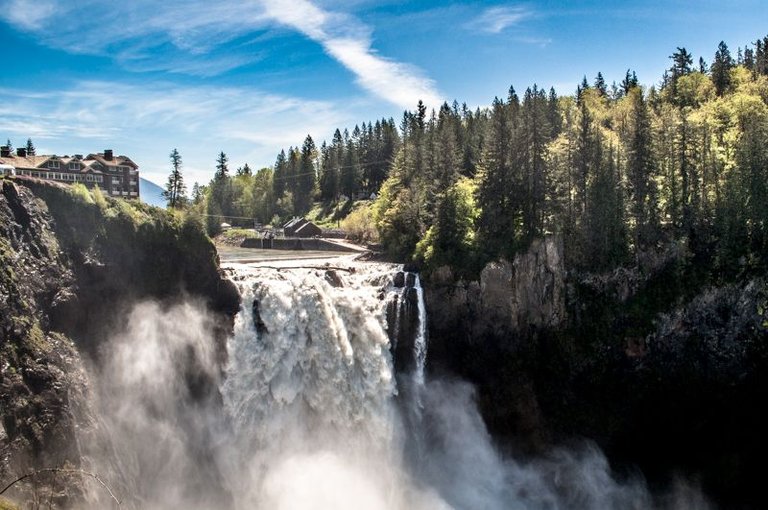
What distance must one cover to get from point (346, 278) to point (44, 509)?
740 inches

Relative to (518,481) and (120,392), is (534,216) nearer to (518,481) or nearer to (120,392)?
(518,481)

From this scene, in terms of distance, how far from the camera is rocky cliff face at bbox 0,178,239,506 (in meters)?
20.8

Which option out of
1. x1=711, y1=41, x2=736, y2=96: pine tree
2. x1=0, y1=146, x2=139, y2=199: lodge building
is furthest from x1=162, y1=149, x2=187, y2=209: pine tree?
x1=711, y1=41, x2=736, y2=96: pine tree

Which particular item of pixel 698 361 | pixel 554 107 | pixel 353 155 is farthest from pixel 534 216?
pixel 353 155

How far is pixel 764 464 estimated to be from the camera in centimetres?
3444

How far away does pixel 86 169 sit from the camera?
50.6 meters

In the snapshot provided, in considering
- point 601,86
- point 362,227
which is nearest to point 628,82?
point 601,86

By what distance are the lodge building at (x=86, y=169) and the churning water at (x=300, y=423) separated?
20.0 meters

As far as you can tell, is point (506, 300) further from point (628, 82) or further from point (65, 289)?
point (628, 82)

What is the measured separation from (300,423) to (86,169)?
34717 millimetres

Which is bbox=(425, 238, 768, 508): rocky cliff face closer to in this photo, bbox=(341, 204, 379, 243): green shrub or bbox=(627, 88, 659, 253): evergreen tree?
bbox=(627, 88, 659, 253): evergreen tree

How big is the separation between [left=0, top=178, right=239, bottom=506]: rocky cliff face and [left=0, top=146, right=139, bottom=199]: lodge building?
16.4 meters

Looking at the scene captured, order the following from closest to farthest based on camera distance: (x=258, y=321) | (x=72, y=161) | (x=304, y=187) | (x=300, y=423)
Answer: (x=300, y=423)
(x=258, y=321)
(x=72, y=161)
(x=304, y=187)

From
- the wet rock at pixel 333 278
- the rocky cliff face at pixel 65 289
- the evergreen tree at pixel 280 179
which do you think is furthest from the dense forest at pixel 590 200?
the evergreen tree at pixel 280 179
